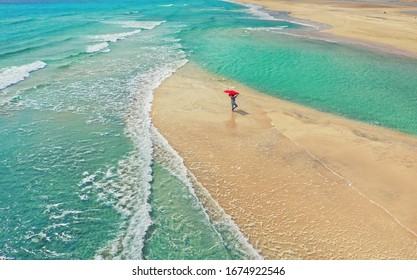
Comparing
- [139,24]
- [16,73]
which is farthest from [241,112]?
→ [139,24]

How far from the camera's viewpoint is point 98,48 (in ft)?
111

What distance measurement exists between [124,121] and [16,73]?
45.6 feet

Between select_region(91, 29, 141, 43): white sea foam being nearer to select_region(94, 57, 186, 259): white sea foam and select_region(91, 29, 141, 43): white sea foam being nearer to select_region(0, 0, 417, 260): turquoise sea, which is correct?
select_region(0, 0, 417, 260): turquoise sea

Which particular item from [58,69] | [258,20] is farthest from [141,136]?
[258,20]

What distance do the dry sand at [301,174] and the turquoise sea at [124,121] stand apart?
984 mm

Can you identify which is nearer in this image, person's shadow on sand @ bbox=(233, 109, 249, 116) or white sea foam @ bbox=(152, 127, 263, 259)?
white sea foam @ bbox=(152, 127, 263, 259)

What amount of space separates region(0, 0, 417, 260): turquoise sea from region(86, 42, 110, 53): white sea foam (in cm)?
20

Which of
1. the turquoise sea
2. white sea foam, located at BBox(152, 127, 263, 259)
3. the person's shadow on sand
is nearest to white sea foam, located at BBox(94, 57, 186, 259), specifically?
the turquoise sea

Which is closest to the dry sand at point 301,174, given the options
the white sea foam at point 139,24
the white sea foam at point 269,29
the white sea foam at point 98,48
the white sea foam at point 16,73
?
the white sea foam at point 16,73

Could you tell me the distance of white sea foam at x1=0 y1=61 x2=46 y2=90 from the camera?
23.9m

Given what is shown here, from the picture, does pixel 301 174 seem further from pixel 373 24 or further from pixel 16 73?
pixel 373 24

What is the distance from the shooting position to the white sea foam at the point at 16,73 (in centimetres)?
2386

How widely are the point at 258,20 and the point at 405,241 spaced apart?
2038 inches
